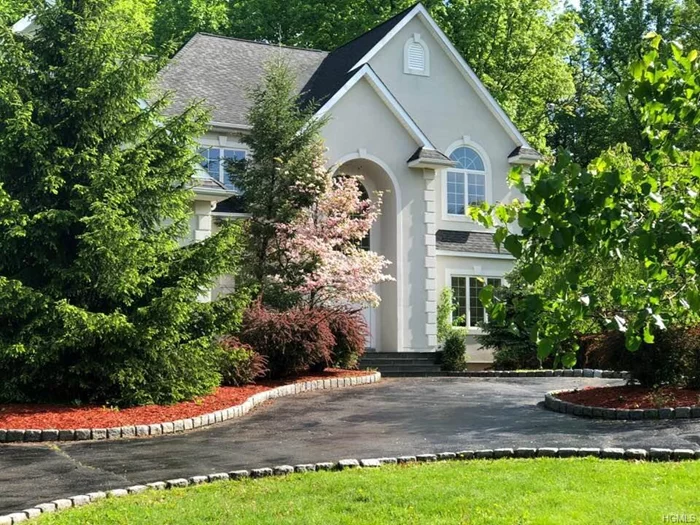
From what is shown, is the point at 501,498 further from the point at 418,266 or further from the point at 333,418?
the point at 418,266

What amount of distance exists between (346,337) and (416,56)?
40.3 ft

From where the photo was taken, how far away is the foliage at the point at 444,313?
24922 millimetres

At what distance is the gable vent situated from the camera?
27.7m

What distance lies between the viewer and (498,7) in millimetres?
34875

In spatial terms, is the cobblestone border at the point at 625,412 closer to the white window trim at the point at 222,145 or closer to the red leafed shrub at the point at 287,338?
the red leafed shrub at the point at 287,338

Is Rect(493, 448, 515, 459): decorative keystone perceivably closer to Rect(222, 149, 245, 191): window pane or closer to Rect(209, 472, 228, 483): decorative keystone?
Rect(209, 472, 228, 483): decorative keystone

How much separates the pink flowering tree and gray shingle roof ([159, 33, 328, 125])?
484cm

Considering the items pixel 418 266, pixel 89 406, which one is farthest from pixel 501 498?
pixel 418 266

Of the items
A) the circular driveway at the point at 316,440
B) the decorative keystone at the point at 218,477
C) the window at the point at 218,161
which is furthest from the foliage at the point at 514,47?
the decorative keystone at the point at 218,477

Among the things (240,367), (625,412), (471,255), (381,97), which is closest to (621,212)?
(625,412)

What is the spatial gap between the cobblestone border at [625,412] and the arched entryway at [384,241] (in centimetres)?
1046

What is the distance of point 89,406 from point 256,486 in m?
6.28

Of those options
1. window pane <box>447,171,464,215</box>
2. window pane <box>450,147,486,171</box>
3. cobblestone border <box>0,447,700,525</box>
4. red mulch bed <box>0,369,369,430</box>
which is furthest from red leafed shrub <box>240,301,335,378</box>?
window pane <box>450,147,486,171</box>

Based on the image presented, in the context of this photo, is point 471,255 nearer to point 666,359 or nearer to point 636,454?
point 666,359
